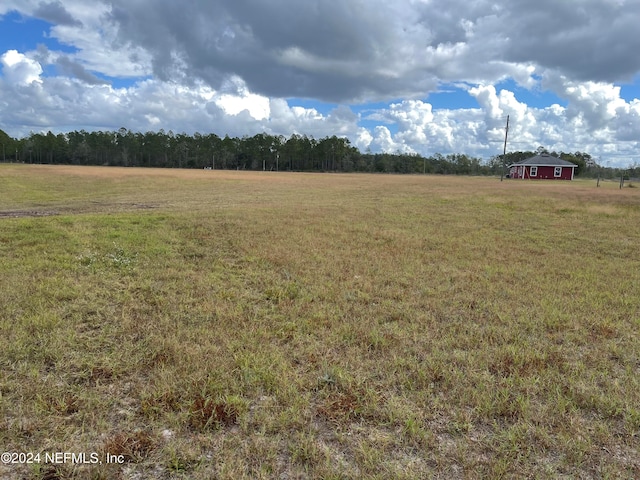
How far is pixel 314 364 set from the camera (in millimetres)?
3945

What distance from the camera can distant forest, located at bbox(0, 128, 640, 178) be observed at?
118312 mm

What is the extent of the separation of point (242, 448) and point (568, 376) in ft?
9.94

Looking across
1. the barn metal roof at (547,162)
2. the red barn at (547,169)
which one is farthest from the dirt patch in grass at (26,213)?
the barn metal roof at (547,162)

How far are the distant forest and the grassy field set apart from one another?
11263 centimetres

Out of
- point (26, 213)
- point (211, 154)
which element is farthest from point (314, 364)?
point (211, 154)

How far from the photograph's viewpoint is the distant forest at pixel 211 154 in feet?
388

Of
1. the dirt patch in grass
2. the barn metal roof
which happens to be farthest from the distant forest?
the dirt patch in grass

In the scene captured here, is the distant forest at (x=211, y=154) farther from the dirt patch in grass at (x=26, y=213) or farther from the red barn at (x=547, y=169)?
the dirt patch in grass at (x=26, y=213)

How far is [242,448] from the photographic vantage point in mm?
2787

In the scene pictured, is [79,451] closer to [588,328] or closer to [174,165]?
[588,328]

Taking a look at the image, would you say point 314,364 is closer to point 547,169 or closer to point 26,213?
point 26,213

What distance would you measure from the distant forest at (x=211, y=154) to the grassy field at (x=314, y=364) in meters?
113

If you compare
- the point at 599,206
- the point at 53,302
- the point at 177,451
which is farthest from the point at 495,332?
the point at 599,206

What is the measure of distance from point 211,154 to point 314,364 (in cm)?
12273
